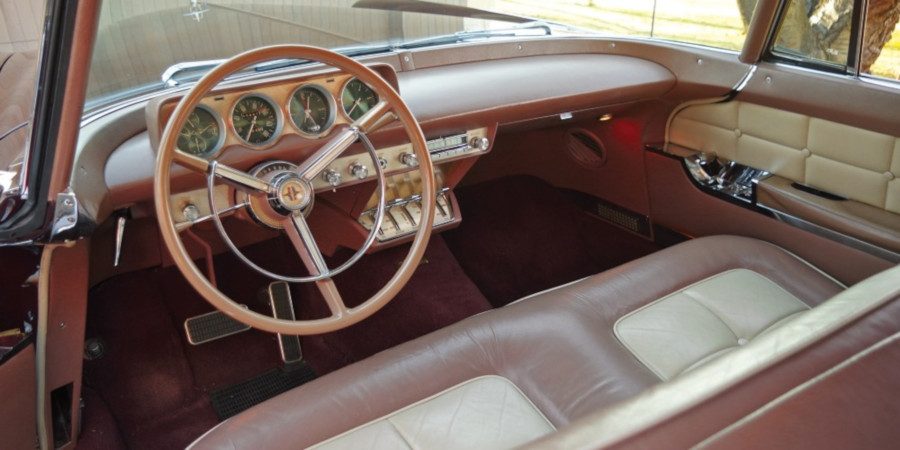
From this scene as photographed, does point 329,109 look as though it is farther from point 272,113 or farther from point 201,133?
point 201,133

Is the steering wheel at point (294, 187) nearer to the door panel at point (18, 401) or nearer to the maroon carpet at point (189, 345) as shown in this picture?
the door panel at point (18, 401)

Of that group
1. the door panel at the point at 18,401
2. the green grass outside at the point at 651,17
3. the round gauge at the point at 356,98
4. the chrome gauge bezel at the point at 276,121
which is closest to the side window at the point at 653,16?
the green grass outside at the point at 651,17

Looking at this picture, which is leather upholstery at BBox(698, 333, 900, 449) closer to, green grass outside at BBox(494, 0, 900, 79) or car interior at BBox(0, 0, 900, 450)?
car interior at BBox(0, 0, 900, 450)

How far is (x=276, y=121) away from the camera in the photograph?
193cm

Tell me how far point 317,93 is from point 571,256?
62.5 inches

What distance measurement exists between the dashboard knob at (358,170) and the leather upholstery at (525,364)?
1.87 feet

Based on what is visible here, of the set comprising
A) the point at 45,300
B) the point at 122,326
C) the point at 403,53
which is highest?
the point at 403,53

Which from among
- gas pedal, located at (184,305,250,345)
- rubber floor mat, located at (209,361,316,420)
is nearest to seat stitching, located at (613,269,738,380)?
rubber floor mat, located at (209,361,316,420)

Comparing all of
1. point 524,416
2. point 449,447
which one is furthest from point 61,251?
point 524,416

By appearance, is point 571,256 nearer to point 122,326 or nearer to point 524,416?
point 524,416

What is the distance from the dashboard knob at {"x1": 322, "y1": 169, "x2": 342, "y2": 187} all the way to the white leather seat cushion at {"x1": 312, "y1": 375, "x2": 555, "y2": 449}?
693mm

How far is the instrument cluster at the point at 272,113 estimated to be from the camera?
1.81 metres

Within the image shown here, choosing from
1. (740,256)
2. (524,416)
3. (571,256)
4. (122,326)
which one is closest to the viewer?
(524,416)

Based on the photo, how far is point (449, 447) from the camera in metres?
1.55
